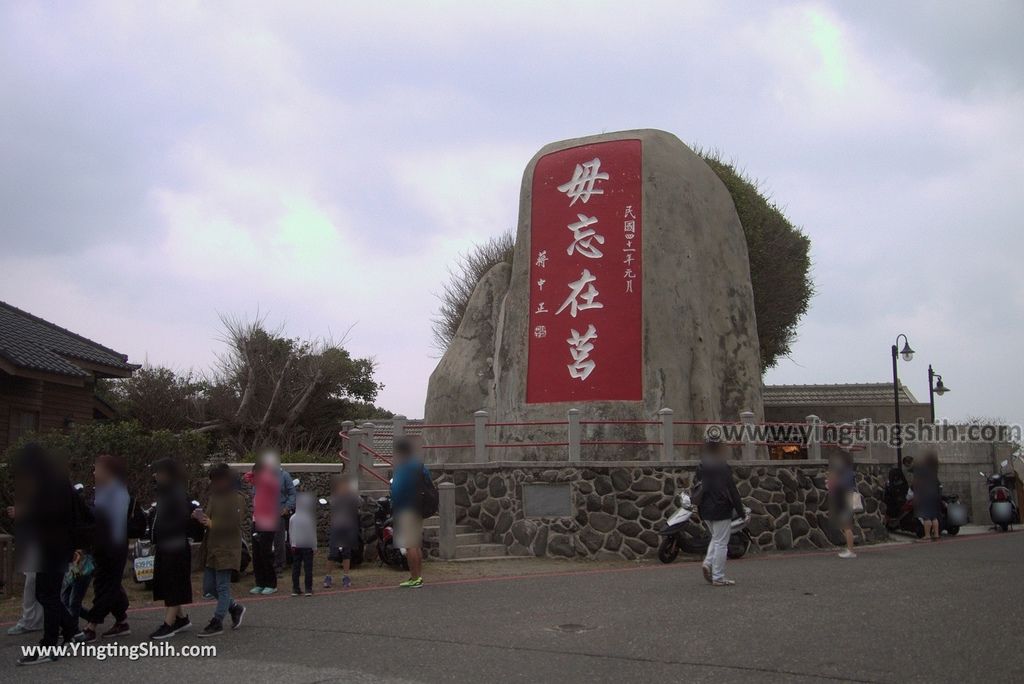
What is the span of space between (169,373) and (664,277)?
19.6m

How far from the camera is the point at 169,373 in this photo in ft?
102

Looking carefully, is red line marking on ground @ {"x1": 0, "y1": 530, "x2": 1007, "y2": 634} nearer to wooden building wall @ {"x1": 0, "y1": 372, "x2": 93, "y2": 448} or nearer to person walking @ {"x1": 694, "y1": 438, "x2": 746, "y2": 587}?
person walking @ {"x1": 694, "y1": 438, "x2": 746, "y2": 587}

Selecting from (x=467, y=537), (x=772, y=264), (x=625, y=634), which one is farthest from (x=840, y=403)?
(x=625, y=634)

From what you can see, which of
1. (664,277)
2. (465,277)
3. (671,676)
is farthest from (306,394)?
(671,676)

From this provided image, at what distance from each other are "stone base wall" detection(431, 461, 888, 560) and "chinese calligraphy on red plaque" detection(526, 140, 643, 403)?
8.79ft

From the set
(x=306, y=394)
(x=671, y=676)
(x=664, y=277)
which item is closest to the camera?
(x=671, y=676)

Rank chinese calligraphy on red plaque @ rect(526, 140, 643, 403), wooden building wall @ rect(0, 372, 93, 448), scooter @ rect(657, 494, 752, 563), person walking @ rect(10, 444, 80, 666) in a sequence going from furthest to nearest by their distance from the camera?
chinese calligraphy on red plaque @ rect(526, 140, 643, 403), wooden building wall @ rect(0, 372, 93, 448), scooter @ rect(657, 494, 752, 563), person walking @ rect(10, 444, 80, 666)

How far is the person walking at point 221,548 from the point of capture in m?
7.93

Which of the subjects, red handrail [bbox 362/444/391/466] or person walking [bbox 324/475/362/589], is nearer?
person walking [bbox 324/475/362/589]

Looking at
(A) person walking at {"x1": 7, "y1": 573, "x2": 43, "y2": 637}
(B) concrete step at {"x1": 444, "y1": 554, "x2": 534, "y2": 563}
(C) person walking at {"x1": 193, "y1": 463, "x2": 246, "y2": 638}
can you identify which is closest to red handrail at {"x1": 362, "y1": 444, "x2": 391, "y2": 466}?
(B) concrete step at {"x1": 444, "y1": 554, "x2": 534, "y2": 563}

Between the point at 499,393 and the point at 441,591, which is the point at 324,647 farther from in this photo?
the point at 499,393

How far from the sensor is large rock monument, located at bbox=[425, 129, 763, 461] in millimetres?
17672

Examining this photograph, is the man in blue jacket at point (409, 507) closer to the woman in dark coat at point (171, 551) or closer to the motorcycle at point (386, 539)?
the motorcycle at point (386, 539)

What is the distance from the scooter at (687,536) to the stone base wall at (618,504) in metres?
0.59
